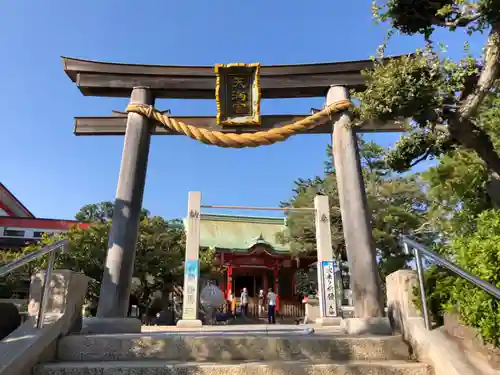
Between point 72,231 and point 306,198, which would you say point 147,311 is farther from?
point 306,198

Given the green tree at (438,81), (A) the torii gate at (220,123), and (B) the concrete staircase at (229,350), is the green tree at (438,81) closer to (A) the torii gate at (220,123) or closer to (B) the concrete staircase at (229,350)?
(A) the torii gate at (220,123)

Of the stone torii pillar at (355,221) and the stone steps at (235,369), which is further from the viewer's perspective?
the stone torii pillar at (355,221)

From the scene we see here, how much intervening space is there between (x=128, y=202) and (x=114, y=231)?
1.54 feet

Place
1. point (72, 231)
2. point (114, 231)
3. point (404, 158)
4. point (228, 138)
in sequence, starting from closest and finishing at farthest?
point (404, 158)
point (114, 231)
point (228, 138)
point (72, 231)

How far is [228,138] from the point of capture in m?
6.53

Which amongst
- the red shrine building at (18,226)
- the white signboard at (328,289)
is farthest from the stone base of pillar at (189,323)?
the red shrine building at (18,226)

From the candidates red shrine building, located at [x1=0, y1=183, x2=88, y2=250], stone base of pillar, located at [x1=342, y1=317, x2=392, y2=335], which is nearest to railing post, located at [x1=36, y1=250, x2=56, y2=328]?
stone base of pillar, located at [x1=342, y1=317, x2=392, y2=335]

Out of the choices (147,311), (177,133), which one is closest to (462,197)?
(177,133)

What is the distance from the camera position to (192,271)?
11.0m

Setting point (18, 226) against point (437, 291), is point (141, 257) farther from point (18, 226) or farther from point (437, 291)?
point (437, 291)

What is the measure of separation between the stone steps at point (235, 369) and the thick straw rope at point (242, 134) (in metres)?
3.85

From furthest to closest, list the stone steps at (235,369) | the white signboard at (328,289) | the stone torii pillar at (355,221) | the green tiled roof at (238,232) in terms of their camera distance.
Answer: the green tiled roof at (238,232), the white signboard at (328,289), the stone torii pillar at (355,221), the stone steps at (235,369)

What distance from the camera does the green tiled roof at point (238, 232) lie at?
74.7 feet

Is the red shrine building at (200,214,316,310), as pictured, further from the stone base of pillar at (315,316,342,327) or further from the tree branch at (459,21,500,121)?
the tree branch at (459,21,500,121)
